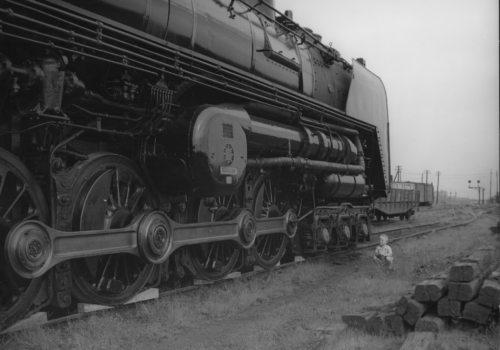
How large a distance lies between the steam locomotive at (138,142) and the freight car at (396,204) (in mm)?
14107

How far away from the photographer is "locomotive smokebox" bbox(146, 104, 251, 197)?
4914mm

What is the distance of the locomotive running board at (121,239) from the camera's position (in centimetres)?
344

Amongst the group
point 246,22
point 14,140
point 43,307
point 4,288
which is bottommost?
point 43,307

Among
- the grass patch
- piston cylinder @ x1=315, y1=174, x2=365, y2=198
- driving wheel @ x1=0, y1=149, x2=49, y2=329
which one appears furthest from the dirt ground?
piston cylinder @ x1=315, y1=174, x2=365, y2=198

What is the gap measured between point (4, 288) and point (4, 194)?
29.5 inches

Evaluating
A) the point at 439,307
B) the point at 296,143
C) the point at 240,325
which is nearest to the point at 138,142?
the point at 240,325

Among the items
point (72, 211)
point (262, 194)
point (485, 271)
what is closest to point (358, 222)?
point (262, 194)

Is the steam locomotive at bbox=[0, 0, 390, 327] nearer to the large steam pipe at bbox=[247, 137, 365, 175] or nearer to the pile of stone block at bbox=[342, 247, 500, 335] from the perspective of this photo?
the large steam pipe at bbox=[247, 137, 365, 175]

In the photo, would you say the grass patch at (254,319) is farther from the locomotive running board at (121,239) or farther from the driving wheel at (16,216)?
the locomotive running board at (121,239)

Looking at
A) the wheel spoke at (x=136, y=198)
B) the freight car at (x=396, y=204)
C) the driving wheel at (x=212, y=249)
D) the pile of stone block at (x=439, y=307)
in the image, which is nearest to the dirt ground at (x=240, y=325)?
the pile of stone block at (x=439, y=307)

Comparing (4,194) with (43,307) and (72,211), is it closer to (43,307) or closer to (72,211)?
(72,211)

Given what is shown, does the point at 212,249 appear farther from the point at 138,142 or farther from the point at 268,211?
the point at 138,142

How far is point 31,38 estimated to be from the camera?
11.9 ft

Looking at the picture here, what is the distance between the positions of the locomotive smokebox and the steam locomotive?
0.02 m
